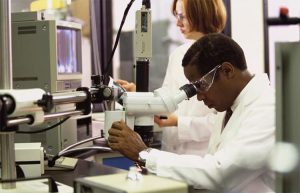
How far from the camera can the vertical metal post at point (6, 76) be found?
1.36 meters

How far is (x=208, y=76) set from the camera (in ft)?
5.53

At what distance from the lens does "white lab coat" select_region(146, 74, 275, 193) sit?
149cm

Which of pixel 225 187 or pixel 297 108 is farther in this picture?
pixel 225 187

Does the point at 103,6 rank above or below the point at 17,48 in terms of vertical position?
above

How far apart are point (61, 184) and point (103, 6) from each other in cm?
270

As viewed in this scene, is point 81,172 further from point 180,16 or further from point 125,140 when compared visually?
point 180,16

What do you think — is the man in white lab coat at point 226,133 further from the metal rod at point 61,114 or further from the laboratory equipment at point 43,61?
the laboratory equipment at point 43,61

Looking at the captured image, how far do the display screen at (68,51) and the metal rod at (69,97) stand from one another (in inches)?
35.6

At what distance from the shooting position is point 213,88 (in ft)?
5.57

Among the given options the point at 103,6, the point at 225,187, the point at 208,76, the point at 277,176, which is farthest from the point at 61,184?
the point at 103,6

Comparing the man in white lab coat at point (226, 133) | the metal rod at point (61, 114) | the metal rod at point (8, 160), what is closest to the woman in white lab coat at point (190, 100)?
the man in white lab coat at point (226, 133)

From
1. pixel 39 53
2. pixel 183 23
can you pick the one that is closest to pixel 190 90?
pixel 183 23

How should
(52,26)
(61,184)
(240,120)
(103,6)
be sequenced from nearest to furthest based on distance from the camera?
(61,184) < (240,120) < (52,26) < (103,6)

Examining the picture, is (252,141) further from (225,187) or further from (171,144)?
(171,144)
